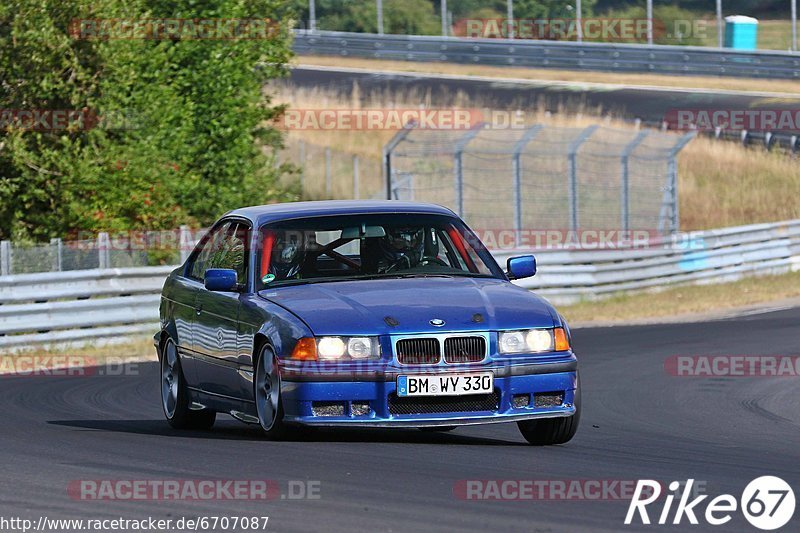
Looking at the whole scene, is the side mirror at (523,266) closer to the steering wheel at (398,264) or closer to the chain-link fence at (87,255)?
the steering wheel at (398,264)

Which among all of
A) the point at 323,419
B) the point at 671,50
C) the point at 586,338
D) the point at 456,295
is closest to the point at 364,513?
the point at 323,419

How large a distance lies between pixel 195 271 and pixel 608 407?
342cm

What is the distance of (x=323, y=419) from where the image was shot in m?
8.78

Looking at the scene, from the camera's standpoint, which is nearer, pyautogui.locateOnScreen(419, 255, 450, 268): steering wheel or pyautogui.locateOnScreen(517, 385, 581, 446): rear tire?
pyautogui.locateOnScreen(517, 385, 581, 446): rear tire

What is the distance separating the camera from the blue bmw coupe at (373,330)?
873cm

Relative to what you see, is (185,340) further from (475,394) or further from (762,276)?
(762,276)

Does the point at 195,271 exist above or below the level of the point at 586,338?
above

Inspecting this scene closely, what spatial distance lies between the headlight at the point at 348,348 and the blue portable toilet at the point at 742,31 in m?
59.4

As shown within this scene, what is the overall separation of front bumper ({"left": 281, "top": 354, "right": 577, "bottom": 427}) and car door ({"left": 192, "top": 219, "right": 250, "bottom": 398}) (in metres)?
1.06

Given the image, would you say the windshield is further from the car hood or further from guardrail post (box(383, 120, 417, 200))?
guardrail post (box(383, 120, 417, 200))

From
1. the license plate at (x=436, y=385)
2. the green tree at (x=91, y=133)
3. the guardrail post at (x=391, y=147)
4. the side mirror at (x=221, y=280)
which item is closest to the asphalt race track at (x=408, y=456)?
the license plate at (x=436, y=385)

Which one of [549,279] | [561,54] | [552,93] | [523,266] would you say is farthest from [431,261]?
[561,54]

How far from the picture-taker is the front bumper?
28.6 feet

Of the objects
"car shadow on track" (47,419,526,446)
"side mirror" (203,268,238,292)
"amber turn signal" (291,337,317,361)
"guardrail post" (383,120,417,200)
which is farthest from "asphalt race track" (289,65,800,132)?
"amber turn signal" (291,337,317,361)
